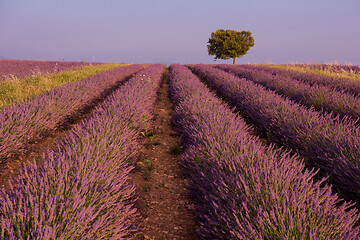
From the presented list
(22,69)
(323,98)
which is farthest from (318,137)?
(22,69)

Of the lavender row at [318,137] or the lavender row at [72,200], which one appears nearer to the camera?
the lavender row at [72,200]

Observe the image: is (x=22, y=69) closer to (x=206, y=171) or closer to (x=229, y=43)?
(x=206, y=171)

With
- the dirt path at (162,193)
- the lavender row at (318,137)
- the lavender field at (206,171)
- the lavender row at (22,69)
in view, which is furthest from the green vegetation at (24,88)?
the lavender row at (22,69)

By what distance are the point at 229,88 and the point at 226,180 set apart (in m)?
6.08

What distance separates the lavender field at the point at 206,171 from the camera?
5.05 ft

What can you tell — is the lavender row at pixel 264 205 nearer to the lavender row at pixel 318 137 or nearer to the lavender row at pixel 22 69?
the lavender row at pixel 318 137

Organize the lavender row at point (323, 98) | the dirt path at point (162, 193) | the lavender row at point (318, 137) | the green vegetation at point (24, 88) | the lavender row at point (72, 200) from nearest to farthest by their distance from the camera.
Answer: the lavender row at point (72, 200) < the dirt path at point (162, 193) < the lavender row at point (318, 137) < the lavender row at point (323, 98) < the green vegetation at point (24, 88)

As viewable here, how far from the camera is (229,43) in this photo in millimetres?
33281

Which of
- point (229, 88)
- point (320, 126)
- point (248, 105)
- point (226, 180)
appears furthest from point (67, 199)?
point (229, 88)

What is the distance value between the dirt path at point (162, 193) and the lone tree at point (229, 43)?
3147 cm

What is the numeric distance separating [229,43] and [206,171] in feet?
111

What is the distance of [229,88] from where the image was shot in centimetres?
777

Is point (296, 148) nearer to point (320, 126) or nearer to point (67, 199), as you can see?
point (320, 126)

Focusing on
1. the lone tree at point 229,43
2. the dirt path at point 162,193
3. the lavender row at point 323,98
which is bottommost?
the dirt path at point 162,193
